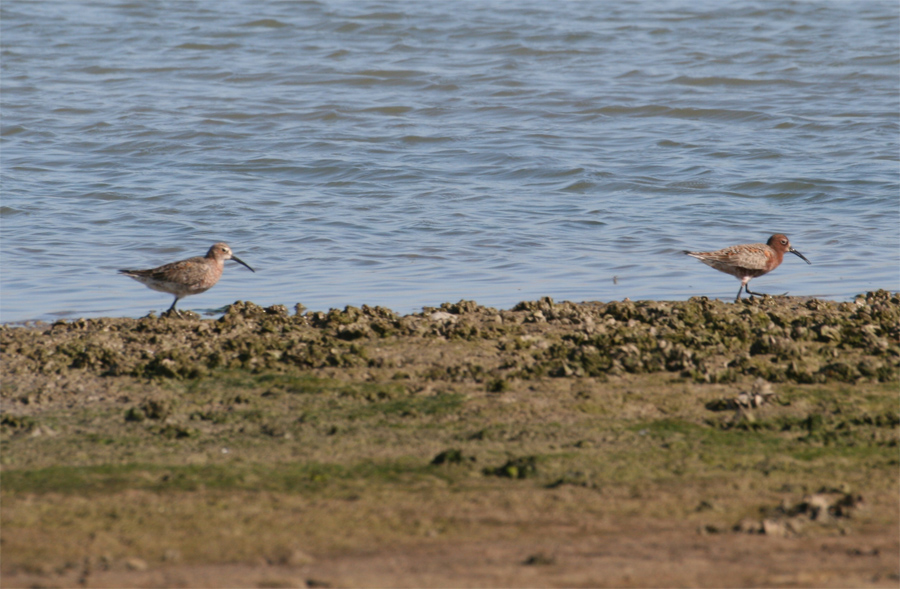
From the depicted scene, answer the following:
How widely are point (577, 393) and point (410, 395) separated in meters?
1.05

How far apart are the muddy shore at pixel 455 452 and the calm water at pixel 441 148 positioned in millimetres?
2698

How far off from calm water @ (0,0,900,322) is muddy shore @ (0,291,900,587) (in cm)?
270

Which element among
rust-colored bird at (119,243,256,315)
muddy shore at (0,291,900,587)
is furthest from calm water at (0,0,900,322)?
muddy shore at (0,291,900,587)

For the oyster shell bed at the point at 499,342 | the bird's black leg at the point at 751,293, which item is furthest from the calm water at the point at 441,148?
the oyster shell bed at the point at 499,342

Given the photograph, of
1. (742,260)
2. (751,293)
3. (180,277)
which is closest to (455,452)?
(180,277)

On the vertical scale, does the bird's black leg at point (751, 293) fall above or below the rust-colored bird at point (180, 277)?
above

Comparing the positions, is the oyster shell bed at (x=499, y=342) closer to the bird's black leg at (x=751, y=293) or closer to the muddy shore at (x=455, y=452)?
the muddy shore at (x=455, y=452)

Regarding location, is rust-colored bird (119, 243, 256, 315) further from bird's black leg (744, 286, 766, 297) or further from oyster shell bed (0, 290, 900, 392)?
bird's black leg (744, 286, 766, 297)

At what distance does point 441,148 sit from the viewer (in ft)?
60.0

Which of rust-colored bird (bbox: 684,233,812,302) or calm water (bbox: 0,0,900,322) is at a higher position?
calm water (bbox: 0,0,900,322)

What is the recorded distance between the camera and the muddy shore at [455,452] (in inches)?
172

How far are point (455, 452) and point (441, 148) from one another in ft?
43.7

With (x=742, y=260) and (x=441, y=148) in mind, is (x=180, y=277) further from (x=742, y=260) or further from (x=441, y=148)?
(x=441, y=148)

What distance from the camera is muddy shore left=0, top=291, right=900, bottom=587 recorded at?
172 inches
